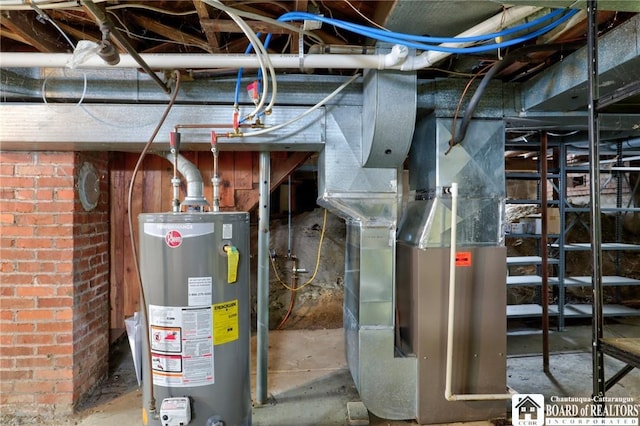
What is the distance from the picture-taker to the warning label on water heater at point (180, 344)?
1.38 m

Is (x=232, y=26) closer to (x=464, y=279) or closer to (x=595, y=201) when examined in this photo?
(x=595, y=201)

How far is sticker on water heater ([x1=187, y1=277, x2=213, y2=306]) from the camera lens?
1.39 m

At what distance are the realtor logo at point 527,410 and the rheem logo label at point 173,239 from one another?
1.96m

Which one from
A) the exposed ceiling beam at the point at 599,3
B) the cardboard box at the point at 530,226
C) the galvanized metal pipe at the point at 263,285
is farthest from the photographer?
the cardboard box at the point at 530,226

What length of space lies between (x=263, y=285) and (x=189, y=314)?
2.72 ft

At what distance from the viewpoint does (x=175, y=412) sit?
1.35 metres

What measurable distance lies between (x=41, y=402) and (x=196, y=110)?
1.98 meters

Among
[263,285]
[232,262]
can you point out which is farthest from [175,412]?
[263,285]

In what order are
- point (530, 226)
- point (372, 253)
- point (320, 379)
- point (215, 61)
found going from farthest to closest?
point (530, 226) → point (320, 379) → point (372, 253) → point (215, 61)

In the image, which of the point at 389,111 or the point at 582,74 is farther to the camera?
the point at 389,111

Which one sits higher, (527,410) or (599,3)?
(599,3)

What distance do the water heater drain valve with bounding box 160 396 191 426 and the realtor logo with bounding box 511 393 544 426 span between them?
67.6 inches

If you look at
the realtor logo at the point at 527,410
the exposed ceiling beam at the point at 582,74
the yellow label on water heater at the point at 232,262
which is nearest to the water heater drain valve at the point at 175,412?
the yellow label on water heater at the point at 232,262

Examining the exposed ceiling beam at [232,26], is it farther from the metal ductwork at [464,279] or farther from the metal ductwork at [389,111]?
the metal ductwork at [464,279]
